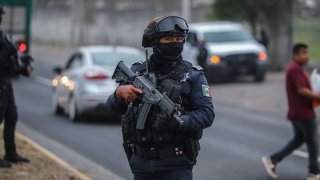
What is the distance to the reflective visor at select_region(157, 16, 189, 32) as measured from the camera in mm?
5145

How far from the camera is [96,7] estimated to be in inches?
1946

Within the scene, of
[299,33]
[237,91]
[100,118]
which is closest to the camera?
[100,118]

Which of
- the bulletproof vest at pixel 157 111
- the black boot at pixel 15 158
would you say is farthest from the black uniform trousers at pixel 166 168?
the black boot at pixel 15 158

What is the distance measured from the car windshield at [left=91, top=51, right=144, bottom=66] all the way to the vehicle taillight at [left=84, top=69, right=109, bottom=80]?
0.36 meters

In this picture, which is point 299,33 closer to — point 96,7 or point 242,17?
point 242,17

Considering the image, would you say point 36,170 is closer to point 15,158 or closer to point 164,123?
point 15,158

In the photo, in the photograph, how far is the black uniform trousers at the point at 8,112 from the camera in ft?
27.6

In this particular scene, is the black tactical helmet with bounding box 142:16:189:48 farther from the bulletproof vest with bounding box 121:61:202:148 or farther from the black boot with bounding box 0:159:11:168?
the black boot with bounding box 0:159:11:168

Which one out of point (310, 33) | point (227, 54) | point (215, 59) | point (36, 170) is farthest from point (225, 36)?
point (36, 170)

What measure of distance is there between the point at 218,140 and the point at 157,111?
823cm

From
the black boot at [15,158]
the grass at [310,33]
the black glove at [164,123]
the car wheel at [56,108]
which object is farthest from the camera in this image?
the grass at [310,33]

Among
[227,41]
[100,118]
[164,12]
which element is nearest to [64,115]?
[100,118]

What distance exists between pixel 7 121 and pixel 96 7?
4116 centimetres

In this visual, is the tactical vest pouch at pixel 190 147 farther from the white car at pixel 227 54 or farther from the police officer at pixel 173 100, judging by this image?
the white car at pixel 227 54
